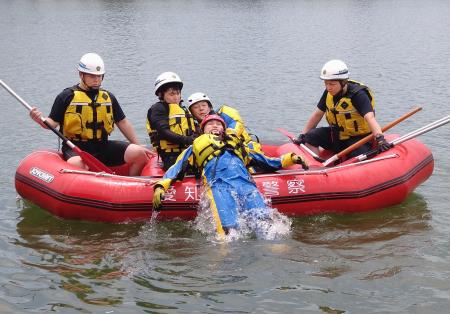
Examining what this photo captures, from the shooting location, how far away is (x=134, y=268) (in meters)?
6.00

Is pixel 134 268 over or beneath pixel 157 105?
beneath

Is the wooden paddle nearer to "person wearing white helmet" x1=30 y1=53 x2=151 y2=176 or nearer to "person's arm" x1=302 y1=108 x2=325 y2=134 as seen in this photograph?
"person wearing white helmet" x1=30 y1=53 x2=151 y2=176

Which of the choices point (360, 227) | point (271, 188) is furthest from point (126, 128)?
point (360, 227)

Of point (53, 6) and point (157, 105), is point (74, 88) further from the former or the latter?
point (53, 6)

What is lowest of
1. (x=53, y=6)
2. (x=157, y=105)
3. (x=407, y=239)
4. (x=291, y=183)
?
(x=407, y=239)

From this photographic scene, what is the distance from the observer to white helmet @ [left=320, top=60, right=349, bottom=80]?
7.57m

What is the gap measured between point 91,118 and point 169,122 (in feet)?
2.89

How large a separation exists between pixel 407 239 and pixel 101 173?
3.21 meters

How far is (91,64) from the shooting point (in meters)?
7.34

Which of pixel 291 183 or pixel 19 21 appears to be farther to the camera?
pixel 19 21

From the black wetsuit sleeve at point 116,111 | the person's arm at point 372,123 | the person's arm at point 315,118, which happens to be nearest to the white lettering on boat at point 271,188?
the person's arm at point 372,123

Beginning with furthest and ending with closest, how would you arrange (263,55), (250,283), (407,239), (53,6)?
(53,6) < (263,55) < (407,239) < (250,283)

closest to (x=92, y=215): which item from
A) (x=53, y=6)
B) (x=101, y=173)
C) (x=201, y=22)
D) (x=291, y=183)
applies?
(x=101, y=173)

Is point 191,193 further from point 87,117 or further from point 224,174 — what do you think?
point 87,117
